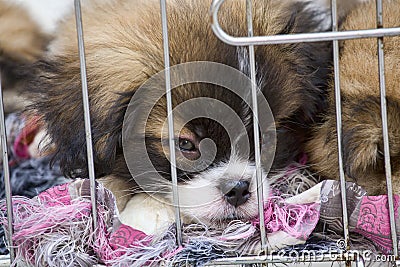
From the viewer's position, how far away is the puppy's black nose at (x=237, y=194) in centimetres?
132

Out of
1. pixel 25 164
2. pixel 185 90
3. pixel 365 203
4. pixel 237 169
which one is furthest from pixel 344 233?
pixel 25 164

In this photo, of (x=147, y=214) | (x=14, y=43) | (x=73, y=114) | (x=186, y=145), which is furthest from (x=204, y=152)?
(x=14, y=43)

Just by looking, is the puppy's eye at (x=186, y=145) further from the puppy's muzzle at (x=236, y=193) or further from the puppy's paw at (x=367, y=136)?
the puppy's paw at (x=367, y=136)

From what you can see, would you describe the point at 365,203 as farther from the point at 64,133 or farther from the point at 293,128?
the point at 64,133

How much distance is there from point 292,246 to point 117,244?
1.09 ft

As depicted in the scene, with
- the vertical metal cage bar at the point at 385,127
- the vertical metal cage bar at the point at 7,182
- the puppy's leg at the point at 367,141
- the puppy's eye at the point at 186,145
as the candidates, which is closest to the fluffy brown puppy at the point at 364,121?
the puppy's leg at the point at 367,141

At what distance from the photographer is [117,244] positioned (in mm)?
1206

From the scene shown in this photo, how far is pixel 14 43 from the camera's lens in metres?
1.98

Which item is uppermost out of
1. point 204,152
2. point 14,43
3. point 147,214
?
point 14,43

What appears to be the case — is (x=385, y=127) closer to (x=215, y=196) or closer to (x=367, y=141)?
(x=367, y=141)

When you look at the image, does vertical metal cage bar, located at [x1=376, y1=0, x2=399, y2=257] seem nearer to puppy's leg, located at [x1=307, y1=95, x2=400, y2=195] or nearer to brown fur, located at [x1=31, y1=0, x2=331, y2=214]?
puppy's leg, located at [x1=307, y1=95, x2=400, y2=195]

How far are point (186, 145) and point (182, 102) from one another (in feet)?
0.31

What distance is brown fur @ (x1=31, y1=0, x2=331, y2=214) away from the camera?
4.43ft

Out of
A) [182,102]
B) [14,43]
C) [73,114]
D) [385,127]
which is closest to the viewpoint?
[385,127]
